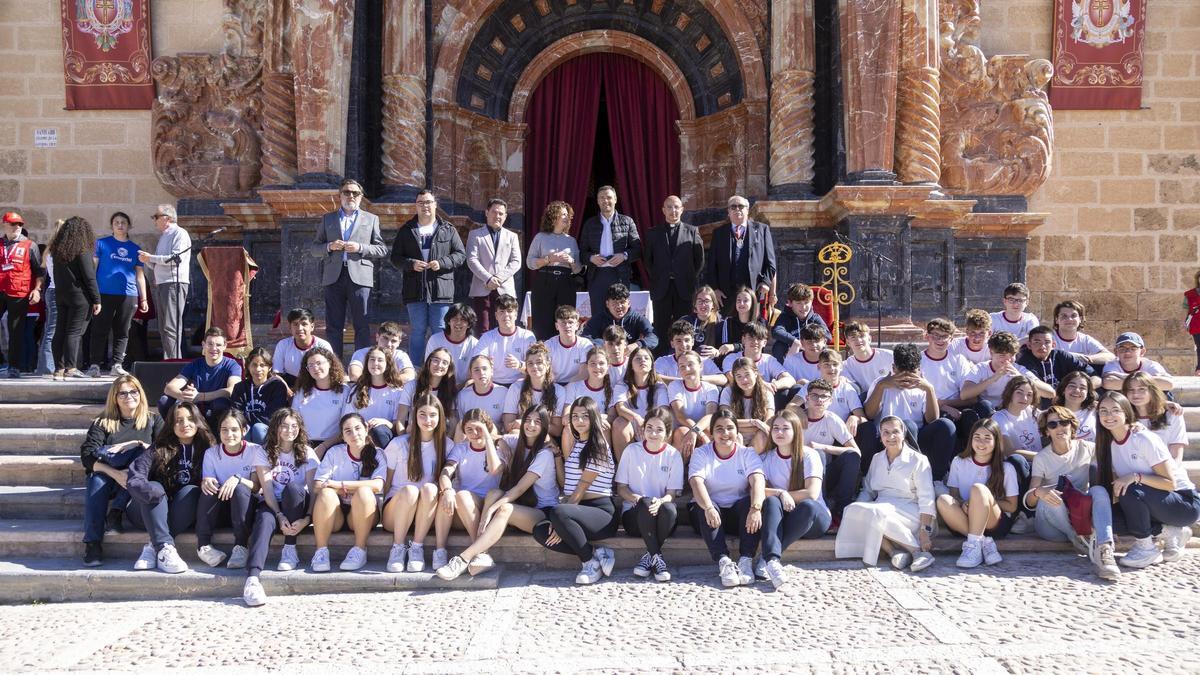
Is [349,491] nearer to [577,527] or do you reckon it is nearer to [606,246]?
[577,527]

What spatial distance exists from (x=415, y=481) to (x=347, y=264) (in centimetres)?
271

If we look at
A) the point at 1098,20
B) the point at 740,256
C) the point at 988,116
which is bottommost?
the point at 740,256

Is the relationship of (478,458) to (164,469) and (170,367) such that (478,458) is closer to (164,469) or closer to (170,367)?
(164,469)

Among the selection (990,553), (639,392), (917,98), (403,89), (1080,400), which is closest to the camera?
(990,553)

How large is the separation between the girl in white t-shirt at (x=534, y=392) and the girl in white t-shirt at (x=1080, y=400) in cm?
323

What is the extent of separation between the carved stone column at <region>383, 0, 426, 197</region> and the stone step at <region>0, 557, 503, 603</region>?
17.4 feet

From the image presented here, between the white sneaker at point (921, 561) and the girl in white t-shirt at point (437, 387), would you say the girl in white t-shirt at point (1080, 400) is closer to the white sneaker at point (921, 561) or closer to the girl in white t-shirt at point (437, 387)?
the white sneaker at point (921, 561)

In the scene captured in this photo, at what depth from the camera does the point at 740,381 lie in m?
6.13

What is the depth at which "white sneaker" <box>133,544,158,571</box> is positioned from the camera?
5527 mm

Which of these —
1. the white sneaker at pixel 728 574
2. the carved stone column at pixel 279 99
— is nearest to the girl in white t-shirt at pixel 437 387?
the white sneaker at pixel 728 574

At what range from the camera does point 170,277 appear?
8461 mm

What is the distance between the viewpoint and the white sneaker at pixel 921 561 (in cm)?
532

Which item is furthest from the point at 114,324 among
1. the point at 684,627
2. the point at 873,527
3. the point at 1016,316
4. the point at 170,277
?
the point at 1016,316

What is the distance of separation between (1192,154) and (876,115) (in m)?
4.07
